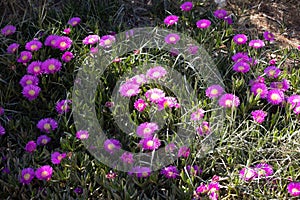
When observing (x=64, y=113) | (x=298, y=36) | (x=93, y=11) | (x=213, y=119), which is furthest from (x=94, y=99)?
(x=298, y=36)

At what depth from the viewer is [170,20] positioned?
3010 millimetres

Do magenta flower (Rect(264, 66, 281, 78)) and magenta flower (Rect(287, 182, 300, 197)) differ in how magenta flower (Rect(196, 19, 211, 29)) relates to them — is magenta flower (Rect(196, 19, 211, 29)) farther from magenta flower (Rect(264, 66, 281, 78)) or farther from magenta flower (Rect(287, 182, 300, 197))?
magenta flower (Rect(287, 182, 300, 197))

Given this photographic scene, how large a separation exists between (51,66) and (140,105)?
22.6 inches

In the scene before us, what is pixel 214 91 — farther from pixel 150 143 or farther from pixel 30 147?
pixel 30 147

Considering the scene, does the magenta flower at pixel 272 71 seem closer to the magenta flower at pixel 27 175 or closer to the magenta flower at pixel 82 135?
the magenta flower at pixel 82 135

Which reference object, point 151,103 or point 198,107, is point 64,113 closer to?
point 151,103

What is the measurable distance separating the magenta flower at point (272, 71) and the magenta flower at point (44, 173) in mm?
1222

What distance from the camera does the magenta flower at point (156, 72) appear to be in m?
2.63

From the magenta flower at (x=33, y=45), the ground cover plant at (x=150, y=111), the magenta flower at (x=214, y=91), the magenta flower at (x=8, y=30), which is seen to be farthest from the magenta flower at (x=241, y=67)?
the magenta flower at (x=8, y=30)

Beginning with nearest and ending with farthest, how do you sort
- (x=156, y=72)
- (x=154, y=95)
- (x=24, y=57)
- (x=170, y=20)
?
1. (x=154, y=95)
2. (x=156, y=72)
3. (x=24, y=57)
4. (x=170, y=20)

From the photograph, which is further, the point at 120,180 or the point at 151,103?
the point at 151,103

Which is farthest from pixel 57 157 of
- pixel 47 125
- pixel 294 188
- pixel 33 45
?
pixel 294 188

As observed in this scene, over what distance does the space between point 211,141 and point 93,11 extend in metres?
1.33

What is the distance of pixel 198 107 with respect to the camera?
249 cm
